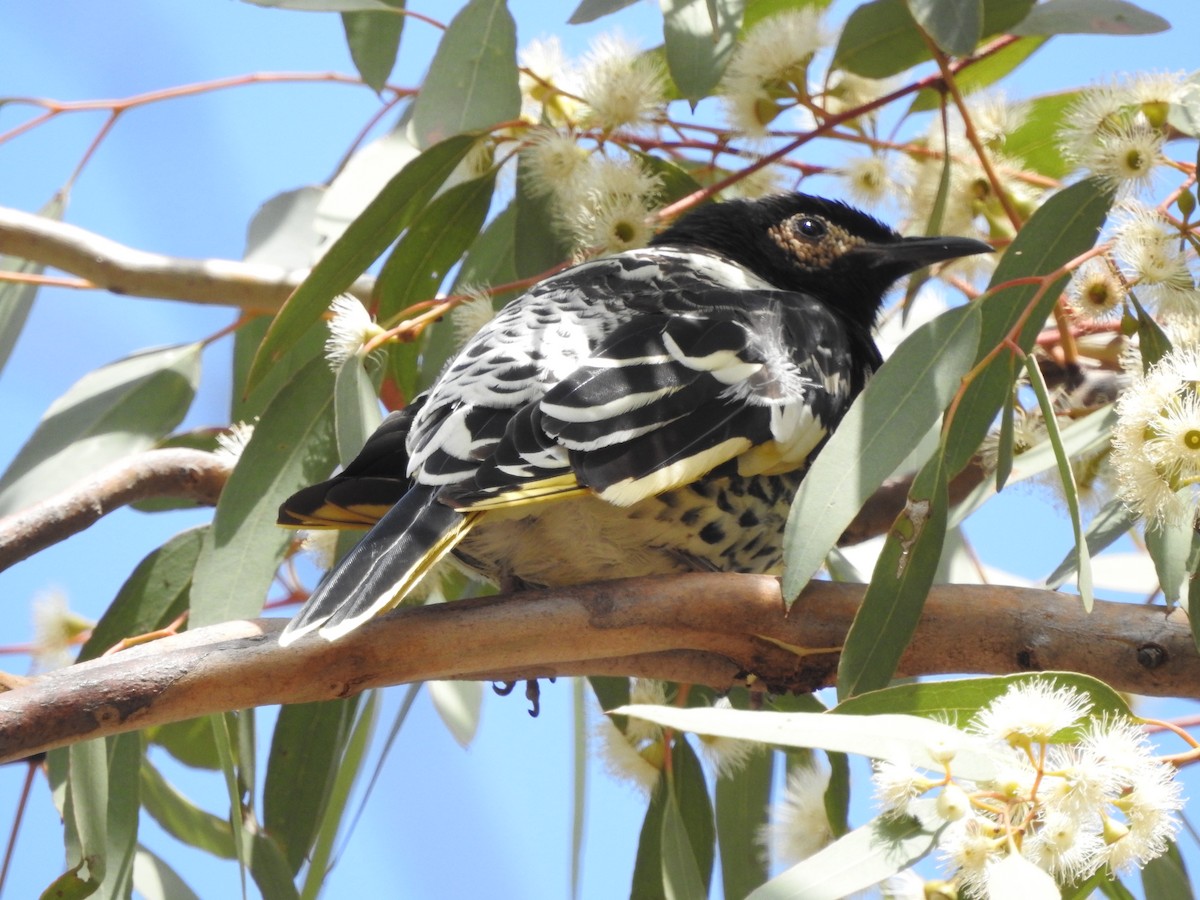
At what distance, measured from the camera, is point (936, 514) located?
1660mm

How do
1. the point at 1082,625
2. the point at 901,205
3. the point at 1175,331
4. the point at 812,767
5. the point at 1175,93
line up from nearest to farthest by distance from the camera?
1. the point at 1082,625
2. the point at 1175,331
3. the point at 1175,93
4. the point at 812,767
5. the point at 901,205

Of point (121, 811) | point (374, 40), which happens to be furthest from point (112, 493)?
point (374, 40)

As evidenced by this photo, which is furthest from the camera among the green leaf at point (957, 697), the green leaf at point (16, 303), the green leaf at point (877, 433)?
the green leaf at point (16, 303)

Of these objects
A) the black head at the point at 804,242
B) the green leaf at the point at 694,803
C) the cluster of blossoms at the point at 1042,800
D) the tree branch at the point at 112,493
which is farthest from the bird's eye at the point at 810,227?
the cluster of blossoms at the point at 1042,800

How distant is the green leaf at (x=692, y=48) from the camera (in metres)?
2.03

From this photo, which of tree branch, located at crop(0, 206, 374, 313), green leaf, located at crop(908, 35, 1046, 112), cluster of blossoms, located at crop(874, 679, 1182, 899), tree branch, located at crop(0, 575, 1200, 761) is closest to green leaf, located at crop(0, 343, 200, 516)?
tree branch, located at crop(0, 206, 374, 313)

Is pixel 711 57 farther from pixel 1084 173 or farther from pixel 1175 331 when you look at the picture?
pixel 1175 331

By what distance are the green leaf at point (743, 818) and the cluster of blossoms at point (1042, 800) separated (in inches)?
38.2

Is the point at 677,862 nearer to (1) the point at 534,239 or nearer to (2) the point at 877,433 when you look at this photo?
(2) the point at 877,433

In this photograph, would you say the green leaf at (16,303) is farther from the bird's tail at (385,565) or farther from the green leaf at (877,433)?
the green leaf at (877,433)

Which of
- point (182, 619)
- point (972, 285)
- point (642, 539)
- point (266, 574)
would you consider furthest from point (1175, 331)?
point (182, 619)

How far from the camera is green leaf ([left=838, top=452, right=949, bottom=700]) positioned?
5.04 ft

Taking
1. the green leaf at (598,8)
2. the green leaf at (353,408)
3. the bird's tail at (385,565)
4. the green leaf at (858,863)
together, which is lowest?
the green leaf at (858,863)

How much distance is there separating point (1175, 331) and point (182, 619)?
4.65 feet
